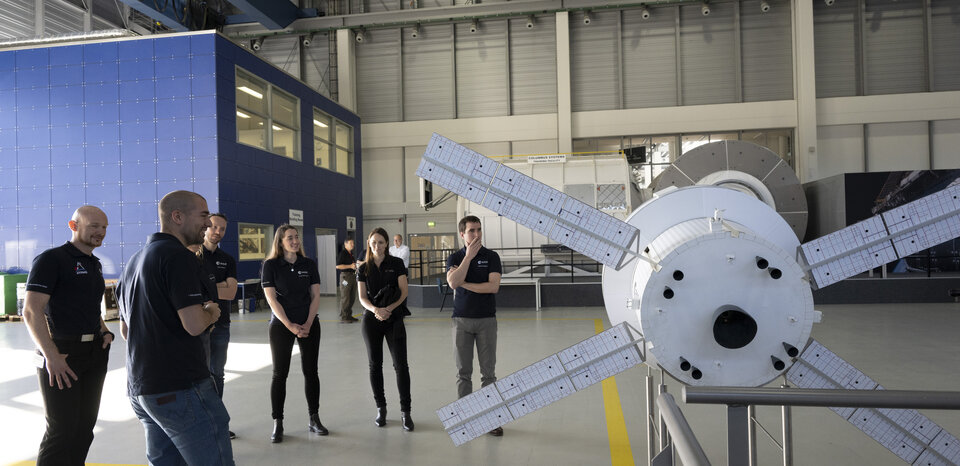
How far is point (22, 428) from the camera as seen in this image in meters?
4.84

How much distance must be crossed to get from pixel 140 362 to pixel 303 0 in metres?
24.0

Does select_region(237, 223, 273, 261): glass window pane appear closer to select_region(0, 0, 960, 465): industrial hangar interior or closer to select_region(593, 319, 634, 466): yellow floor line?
select_region(0, 0, 960, 465): industrial hangar interior

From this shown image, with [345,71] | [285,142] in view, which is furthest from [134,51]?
[345,71]

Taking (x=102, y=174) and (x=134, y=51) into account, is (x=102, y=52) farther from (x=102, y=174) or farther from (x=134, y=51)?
(x=102, y=174)

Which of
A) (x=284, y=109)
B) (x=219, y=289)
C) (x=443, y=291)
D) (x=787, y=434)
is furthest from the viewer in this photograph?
(x=284, y=109)

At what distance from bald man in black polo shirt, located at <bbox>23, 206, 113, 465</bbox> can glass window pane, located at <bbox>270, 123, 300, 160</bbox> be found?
13407 mm

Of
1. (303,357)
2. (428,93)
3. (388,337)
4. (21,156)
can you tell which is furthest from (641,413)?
(428,93)

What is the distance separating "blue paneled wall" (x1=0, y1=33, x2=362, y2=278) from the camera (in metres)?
13.1

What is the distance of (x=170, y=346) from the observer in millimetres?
2486

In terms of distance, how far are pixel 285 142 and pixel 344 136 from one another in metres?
4.19

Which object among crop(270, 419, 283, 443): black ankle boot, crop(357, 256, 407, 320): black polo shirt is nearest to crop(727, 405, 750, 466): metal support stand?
crop(357, 256, 407, 320): black polo shirt

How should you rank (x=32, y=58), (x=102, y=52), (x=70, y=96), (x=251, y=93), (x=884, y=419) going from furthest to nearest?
(x=251, y=93)
(x=32, y=58)
(x=70, y=96)
(x=102, y=52)
(x=884, y=419)

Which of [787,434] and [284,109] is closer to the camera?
[787,434]

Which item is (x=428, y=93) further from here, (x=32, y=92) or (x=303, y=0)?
(x=32, y=92)
